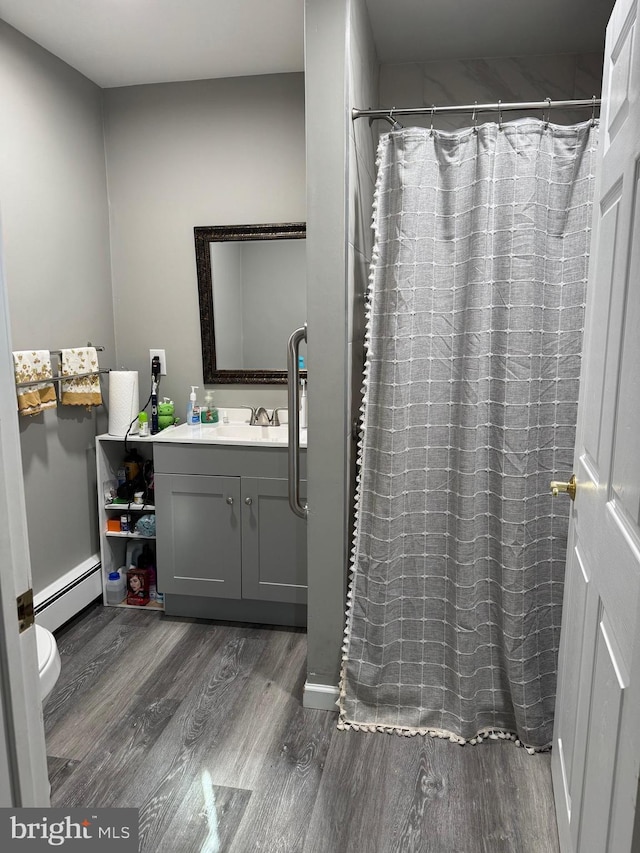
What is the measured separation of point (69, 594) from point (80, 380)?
97 centimetres

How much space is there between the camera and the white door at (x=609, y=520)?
1.04m

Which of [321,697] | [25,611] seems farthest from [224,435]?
[25,611]

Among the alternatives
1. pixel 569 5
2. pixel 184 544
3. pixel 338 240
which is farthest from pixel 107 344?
pixel 569 5

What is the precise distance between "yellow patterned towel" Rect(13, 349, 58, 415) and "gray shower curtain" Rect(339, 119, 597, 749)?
1.35 metres

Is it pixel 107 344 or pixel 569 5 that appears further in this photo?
pixel 107 344

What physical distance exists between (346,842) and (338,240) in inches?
67.7

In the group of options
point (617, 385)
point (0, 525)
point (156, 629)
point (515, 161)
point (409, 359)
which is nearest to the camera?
point (0, 525)

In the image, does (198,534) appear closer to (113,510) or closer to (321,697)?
(113,510)

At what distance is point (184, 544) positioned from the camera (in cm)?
289

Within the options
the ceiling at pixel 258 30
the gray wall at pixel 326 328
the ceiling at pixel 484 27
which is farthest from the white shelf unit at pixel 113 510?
the ceiling at pixel 484 27

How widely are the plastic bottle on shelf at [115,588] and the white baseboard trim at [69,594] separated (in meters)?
0.06

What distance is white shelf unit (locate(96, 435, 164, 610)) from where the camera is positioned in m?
3.02

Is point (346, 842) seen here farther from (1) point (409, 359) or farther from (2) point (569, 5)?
(2) point (569, 5)

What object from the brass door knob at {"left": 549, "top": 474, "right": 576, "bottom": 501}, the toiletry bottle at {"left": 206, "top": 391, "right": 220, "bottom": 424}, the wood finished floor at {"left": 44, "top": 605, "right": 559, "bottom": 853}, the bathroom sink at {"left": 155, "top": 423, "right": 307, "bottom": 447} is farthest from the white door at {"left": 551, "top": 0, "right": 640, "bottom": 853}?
the toiletry bottle at {"left": 206, "top": 391, "right": 220, "bottom": 424}
